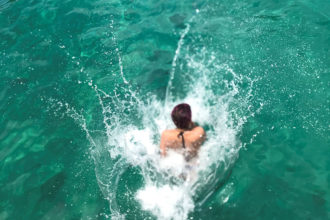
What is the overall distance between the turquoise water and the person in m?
0.35

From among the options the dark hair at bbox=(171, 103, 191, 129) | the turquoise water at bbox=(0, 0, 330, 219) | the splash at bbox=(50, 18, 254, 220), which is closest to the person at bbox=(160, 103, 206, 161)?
the dark hair at bbox=(171, 103, 191, 129)

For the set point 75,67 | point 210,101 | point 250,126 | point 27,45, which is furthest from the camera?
point 27,45

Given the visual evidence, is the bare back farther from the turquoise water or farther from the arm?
the turquoise water

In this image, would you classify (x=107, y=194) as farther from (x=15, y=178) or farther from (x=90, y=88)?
(x=90, y=88)

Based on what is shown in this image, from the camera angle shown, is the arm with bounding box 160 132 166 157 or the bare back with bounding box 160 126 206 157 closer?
the bare back with bounding box 160 126 206 157

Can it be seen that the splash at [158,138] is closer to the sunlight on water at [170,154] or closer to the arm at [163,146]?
the sunlight on water at [170,154]

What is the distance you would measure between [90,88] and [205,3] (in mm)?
5228

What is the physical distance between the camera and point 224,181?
557cm

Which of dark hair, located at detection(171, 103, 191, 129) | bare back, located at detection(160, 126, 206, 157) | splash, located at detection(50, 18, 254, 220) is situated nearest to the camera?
dark hair, located at detection(171, 103, 191, 129)

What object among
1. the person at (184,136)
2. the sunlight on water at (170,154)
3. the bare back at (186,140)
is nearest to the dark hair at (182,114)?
the person at (184,136)

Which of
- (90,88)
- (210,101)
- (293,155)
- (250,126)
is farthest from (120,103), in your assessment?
(293,155)

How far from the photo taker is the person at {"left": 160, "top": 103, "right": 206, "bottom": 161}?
15.8 ft

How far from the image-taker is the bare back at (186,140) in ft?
16.3

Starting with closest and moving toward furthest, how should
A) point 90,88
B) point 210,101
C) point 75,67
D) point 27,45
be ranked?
point 210,101 < point 90,88 < point 75,67 < point 27,45
